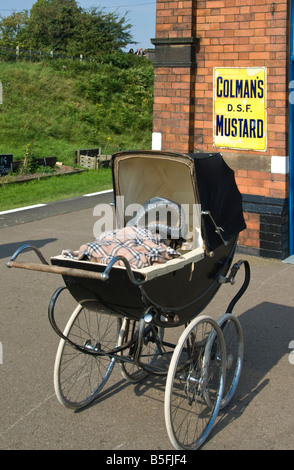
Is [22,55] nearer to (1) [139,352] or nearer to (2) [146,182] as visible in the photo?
(2) [146,182]

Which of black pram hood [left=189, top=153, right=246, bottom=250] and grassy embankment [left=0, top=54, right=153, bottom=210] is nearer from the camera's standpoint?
black pram hood [left=189, top=153, right=246, bottom=250]

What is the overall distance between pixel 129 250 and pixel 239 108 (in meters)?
5.38

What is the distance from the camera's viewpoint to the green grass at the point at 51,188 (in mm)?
13880

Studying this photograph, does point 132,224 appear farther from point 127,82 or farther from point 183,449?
point 127,82

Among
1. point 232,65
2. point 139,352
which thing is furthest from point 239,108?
point 139,352

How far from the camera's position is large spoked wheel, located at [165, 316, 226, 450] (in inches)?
167

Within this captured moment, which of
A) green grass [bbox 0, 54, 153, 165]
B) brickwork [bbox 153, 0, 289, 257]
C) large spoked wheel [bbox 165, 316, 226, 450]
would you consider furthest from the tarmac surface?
green grass [bbox 0, 54, 153, 165]

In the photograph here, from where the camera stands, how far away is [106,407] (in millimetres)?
4750

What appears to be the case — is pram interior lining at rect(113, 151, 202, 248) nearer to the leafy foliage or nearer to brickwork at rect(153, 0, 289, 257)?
brickwork at rect(153, 0, 289, 257)

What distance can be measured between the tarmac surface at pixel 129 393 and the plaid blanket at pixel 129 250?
48.4 inches

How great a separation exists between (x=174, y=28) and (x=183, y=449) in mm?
6912

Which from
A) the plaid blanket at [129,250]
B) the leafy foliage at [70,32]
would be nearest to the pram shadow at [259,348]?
the plaid blanket at [129,250]

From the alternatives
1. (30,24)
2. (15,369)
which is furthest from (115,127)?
(30,24)

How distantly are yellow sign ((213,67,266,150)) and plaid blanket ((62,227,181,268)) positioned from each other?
4870mm
